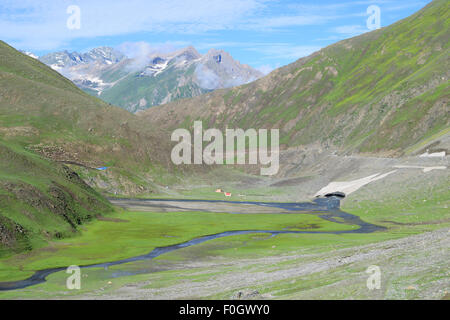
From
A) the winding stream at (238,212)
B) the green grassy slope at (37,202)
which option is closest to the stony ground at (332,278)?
the winding stream at (238,212)

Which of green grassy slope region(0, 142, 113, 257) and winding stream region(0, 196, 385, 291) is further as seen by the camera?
green grassy slope region(0, 142, 113, 257)

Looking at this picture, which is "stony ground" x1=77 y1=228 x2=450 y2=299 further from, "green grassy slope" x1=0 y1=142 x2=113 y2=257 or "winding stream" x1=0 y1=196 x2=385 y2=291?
"green grassy slope" x1=0 y1=142 x2=113 y2=257

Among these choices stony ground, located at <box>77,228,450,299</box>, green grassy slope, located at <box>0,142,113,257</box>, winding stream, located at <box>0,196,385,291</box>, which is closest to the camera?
stony ground, located at <box>77,228,450,299</box>

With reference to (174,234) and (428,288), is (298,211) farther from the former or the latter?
(428,288)

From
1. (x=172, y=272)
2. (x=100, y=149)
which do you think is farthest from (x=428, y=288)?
(x=100, y=149)

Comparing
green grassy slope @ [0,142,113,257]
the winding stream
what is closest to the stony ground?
the winding stream

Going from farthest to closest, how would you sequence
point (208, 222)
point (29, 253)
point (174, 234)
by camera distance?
1. point (208, 222)
2. point (174, 234)
3. point (29, 253)

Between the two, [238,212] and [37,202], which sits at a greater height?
[37,202]

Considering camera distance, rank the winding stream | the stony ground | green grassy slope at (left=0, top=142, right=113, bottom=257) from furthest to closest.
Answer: green grassy slope at (left=0, top=142, right=113, bottom=257)
the winding stream
the stony ground

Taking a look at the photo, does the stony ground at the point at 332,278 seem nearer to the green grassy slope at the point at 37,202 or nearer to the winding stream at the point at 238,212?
the winding stream at the point at 238,212

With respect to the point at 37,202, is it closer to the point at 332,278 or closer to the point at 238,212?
the point at 238,212

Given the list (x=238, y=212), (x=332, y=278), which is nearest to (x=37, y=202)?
(x=238, y=212)
